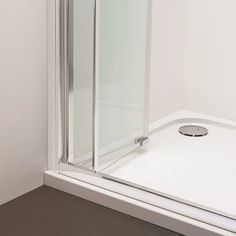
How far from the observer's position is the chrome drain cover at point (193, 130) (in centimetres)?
234

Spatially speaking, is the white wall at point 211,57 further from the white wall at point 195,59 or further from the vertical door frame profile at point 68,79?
the vertical door frame profile at point 68,79

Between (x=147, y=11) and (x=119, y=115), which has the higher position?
(x=147, y=11)

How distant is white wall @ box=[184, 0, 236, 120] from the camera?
7.91ft

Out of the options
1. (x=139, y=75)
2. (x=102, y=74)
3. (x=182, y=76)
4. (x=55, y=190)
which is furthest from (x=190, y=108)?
(x=55, y=190)

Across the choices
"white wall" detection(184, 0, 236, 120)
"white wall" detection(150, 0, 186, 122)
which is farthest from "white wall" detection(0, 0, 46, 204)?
"white wall" detection(184, 0, 236, 120)

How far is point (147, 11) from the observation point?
2043mm

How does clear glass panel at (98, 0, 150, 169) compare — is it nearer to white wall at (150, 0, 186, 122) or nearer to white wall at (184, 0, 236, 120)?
white wall at (150, 0, 186, 122)

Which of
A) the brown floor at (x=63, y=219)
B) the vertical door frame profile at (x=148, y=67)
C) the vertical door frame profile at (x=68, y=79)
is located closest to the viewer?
the brown floor at (x=63, y=219)

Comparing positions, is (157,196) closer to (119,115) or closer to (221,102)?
(119,115)

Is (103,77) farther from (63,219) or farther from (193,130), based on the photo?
(193,130)

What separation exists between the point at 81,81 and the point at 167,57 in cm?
79

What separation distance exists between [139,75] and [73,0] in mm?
538

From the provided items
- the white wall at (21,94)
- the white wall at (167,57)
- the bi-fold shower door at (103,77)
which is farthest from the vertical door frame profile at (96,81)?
the white wall at (167,57)

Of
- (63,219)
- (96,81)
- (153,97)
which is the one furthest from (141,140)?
(63,219)
